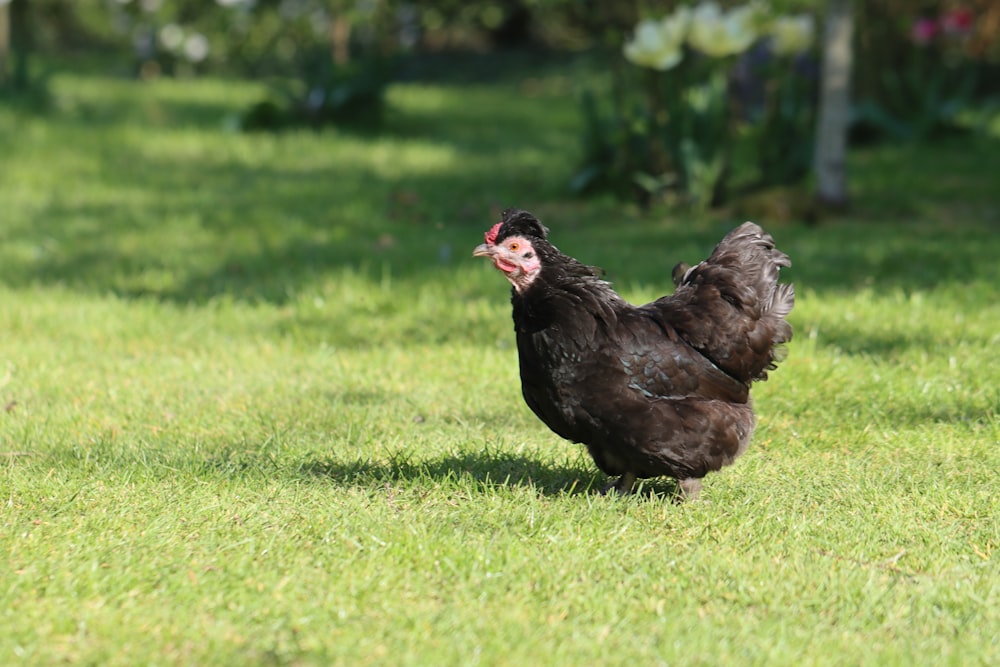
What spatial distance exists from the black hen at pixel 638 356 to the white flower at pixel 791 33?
5.90 meters

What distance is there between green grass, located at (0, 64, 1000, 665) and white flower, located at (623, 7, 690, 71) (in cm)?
129

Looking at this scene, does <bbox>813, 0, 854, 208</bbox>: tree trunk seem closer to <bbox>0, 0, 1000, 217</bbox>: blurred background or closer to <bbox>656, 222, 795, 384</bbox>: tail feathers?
<bbox>0, 0, 1000, 217</bbox>: blurred background

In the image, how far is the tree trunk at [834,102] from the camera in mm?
9961

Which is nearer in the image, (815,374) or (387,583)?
(387,583)

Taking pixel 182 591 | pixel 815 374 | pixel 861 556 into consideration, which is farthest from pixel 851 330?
pixel 182 591

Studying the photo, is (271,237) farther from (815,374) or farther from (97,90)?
(97,90)

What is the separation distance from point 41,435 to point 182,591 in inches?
73.9

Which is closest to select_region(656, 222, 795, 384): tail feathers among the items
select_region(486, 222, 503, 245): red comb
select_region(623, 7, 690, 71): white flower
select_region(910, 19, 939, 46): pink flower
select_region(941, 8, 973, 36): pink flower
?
select_region(486, 222, 503, 245): red comb

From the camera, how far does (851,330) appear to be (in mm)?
6953

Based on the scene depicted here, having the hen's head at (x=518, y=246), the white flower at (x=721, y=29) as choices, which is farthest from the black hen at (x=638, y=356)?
the white flower at (x=721, y=29)

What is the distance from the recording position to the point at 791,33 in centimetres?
1006

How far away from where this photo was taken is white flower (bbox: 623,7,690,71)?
9.48 metres

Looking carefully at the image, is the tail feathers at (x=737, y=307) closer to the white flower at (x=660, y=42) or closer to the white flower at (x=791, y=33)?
the white flower at (x=660, y=42)

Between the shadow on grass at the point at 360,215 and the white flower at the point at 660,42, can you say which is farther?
the white flower at the point at 660,42
